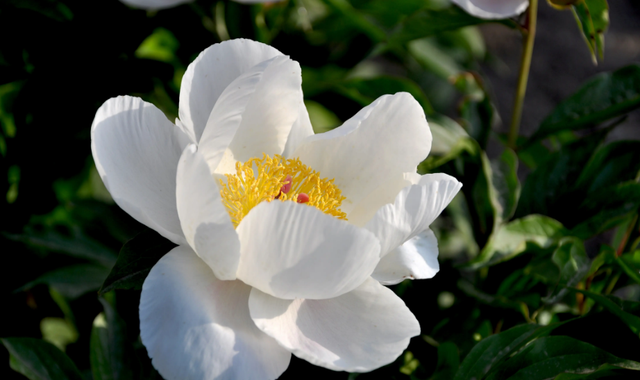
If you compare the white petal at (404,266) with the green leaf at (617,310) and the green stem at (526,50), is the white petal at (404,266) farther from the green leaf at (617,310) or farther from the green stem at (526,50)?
the green stem at (526,50)

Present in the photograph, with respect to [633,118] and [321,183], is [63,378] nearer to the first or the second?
[321,183]

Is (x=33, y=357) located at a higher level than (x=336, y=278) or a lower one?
lower

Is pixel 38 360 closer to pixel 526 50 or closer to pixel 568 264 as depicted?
pixel 568 264

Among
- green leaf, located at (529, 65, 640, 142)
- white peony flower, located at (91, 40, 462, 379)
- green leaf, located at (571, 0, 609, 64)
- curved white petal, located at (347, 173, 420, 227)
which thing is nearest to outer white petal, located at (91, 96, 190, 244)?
white peony flower, located at (91, 40, 462, 379)

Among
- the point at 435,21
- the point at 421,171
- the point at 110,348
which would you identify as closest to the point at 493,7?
the point at 435,21

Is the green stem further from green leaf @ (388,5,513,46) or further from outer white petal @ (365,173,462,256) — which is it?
outer white petal @ (365,173,462,256)

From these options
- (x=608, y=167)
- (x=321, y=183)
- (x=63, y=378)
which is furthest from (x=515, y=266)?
(x=63, y=378)

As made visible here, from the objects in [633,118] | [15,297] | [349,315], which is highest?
[349,315]
